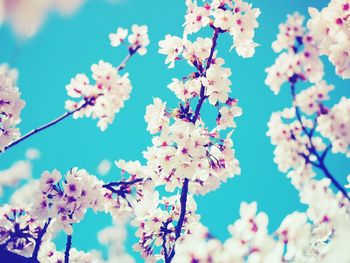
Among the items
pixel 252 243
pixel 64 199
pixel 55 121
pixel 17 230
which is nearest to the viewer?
pixel 252 243

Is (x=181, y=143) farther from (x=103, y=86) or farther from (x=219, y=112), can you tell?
(x=103, y=86)

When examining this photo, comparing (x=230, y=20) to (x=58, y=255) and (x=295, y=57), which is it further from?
(x=58, y=255)

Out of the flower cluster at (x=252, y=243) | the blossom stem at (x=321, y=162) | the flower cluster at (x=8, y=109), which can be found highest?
the flower cluster at (x=8, y=109)

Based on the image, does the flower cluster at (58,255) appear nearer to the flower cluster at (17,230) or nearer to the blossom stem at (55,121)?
the flower cluster at (17,230)

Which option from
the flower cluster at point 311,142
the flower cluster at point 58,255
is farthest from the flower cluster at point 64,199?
the flower cluster at point 311,142

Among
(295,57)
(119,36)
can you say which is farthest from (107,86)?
(295,57)

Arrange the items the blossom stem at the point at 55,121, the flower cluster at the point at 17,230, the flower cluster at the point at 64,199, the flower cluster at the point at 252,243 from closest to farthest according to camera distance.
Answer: the flower cluster at the point at 252,243, the blossom stem at the point at 55,121, the flower cluster at the point at 64,199, the flower cluster at the point at 17,230

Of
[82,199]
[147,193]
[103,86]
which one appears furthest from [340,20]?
[82,199]
